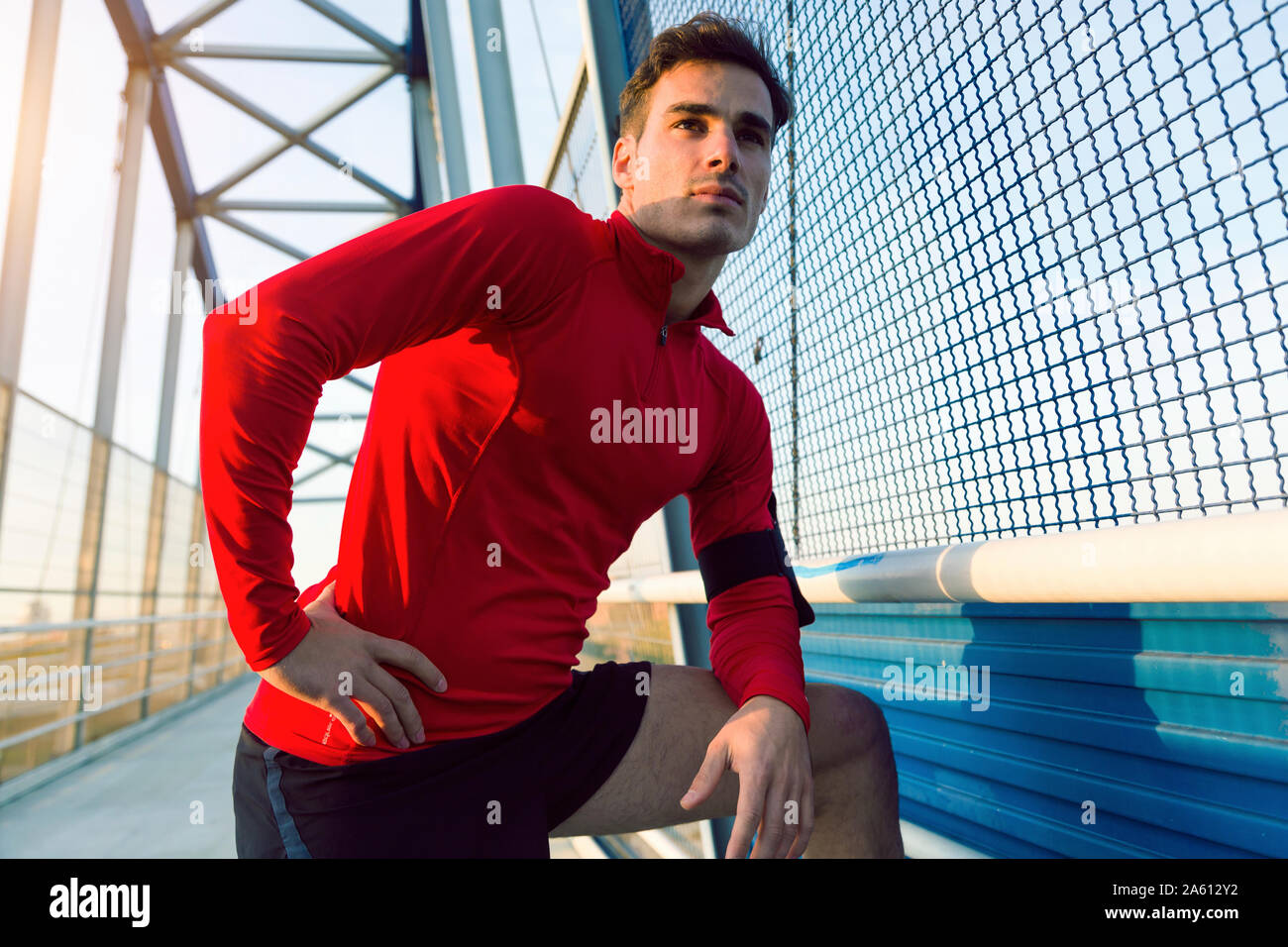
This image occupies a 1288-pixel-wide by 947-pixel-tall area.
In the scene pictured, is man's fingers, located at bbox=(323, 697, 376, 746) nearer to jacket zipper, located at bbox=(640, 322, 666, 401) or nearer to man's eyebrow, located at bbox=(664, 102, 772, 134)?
jacket zipper, located at bbox=(640, 322, 666, 401)

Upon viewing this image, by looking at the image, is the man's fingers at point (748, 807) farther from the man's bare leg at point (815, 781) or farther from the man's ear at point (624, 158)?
the man's ear at point (624, 158)

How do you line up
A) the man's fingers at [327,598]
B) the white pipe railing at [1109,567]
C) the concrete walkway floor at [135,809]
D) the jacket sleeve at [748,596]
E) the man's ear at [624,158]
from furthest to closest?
1. the concrete walkway floor at [135,809]
2. the man's ear at [624,158]
3. the jacket sleeve at [748,596]
4. the man's fingers at [327,598]
5. the white pipe railing at [1109,567]

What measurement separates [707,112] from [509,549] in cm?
82

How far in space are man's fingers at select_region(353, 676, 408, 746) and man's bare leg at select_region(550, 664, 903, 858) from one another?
34cm

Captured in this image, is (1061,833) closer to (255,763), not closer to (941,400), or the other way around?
(941,400)

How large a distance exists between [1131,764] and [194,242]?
1512 cm

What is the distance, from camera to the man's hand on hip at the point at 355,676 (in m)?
0.98

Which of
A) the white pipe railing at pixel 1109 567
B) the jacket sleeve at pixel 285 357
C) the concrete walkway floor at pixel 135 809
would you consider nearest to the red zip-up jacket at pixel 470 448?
the jacket sleeve at pixel 285 357

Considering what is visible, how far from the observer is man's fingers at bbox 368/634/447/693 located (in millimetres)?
1041

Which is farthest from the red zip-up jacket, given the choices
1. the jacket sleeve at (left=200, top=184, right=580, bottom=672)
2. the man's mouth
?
the man's mouth

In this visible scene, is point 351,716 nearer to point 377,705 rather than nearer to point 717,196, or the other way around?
point 377,705

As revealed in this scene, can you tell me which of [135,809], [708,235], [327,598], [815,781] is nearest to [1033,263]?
[708,235]

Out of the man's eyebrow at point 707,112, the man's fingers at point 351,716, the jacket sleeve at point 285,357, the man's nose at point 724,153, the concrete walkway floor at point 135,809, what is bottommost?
the concrete walkway floor at point 135,809

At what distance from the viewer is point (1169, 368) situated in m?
0.98
